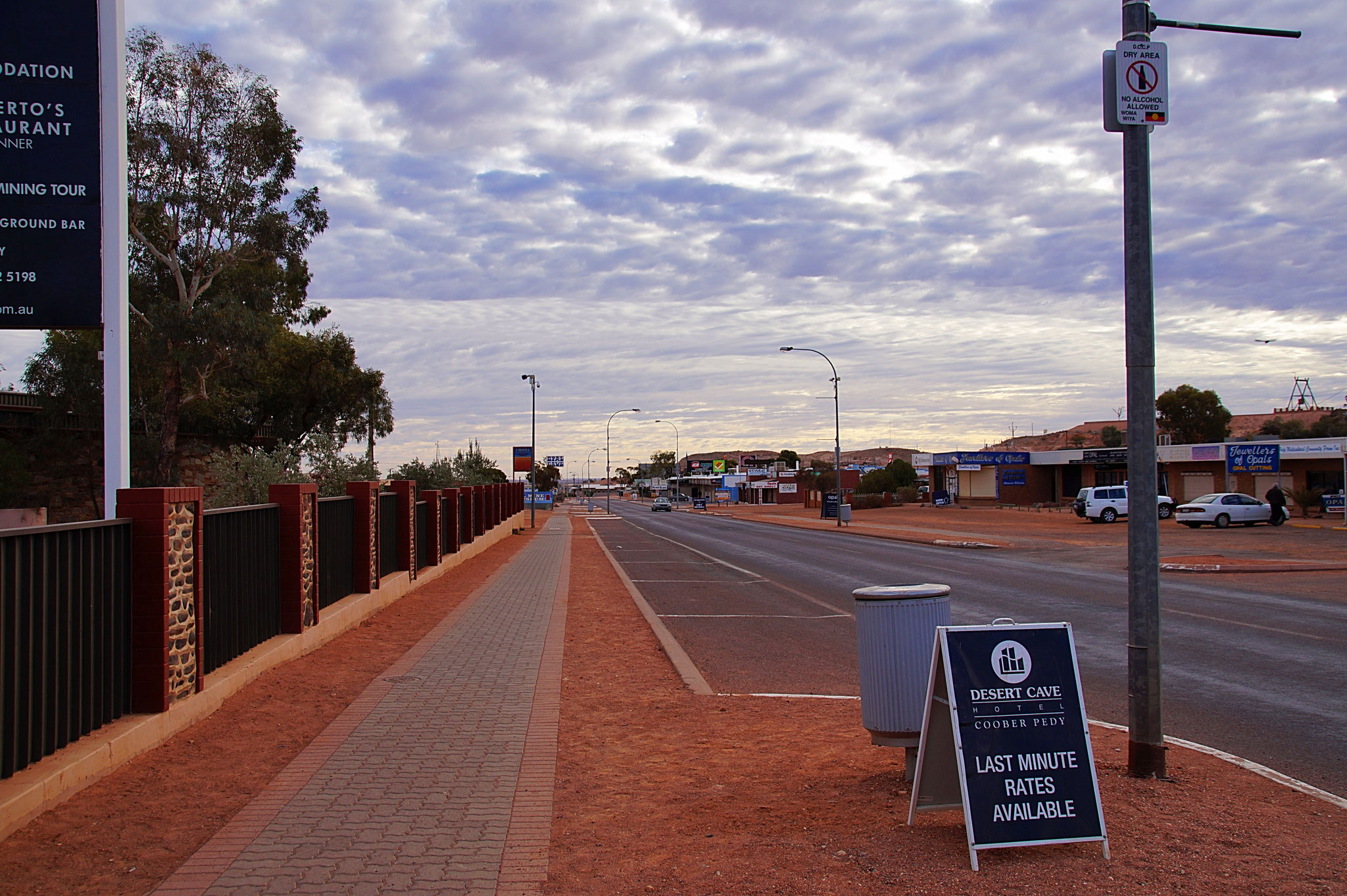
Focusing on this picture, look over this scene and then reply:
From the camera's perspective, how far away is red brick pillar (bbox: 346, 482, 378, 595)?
45.4 ft

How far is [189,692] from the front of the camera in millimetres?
7316

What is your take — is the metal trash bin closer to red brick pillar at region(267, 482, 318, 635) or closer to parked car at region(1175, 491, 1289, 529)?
red brick pillar at region(267, 482, 318, 635)

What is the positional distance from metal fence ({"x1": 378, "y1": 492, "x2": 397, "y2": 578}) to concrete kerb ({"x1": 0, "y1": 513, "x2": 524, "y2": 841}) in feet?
11.9

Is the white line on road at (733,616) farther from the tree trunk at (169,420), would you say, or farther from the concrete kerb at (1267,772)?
the tree trunk at (169,420)

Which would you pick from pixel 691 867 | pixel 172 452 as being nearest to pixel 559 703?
pixel 691 867

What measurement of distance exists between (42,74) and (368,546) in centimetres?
757

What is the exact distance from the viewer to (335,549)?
1277cm

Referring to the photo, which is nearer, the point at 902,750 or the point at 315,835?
the point at 315,835

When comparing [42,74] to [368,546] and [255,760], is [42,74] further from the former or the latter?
[368,546]

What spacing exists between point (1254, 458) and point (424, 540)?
42309mm

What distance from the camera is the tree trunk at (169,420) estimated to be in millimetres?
30000

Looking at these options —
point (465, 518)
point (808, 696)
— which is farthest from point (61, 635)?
point (465, 518)

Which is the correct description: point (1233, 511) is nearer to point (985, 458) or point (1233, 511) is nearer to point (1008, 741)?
point (985, 458)

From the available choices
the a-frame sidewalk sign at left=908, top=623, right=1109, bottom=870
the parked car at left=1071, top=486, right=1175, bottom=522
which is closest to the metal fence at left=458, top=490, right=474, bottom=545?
the a-frame sidewalk sign at left=908, top=623, right=1109, bottom=870
